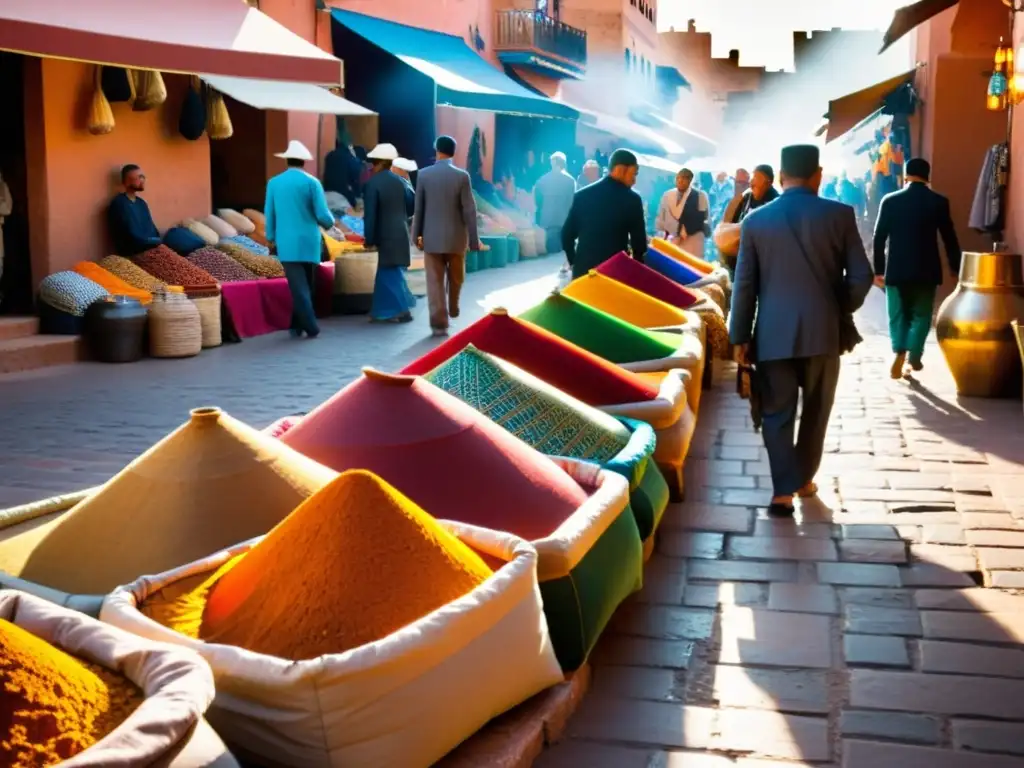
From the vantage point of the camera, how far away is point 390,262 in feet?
39.2

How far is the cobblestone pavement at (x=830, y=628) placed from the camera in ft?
10.2

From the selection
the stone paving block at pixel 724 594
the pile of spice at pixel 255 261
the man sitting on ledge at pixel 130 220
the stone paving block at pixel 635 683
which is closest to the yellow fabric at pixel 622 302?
the stone paving block at pixel 724 594

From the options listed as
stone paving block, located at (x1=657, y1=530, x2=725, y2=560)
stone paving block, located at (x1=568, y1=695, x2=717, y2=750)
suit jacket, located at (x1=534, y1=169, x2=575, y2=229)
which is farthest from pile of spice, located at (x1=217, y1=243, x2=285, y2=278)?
stone paving block, located at (x1=568, y1=695, x2=717, y2=750)

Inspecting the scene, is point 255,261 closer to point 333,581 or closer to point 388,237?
point 388,237

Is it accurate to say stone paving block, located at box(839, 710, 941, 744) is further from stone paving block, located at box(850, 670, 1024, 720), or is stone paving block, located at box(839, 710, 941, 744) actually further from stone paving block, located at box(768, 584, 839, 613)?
stone paving block, located at box(768, 584, 839, 613)

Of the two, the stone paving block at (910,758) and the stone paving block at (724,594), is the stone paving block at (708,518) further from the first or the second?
the stone paving block at (910,758)

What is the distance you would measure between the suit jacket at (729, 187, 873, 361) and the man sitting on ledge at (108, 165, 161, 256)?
7118mm

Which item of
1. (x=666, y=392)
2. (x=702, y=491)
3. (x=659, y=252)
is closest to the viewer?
(x=666, y=392)

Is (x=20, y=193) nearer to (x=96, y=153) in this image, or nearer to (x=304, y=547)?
(x=96, y=153)

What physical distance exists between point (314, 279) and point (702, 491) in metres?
7.28

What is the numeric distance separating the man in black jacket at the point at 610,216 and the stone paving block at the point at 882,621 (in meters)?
4.51

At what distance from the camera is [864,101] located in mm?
16188

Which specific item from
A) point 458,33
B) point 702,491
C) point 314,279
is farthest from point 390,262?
point 458,33

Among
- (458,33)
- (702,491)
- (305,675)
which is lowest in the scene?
(702,491)
